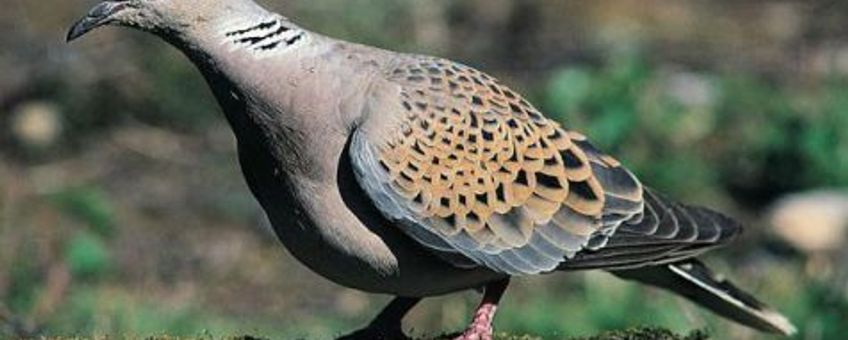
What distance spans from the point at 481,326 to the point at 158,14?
4.49ft

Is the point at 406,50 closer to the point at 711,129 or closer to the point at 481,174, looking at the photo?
the point at 711,129

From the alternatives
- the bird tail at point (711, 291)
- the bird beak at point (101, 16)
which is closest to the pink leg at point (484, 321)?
the bird tail at point (711, 291)

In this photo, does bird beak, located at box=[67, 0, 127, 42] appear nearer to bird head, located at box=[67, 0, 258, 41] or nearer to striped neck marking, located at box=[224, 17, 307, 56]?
bird head, located at box=[67, 0, 258, 41]

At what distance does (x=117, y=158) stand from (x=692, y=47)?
4.08 metres

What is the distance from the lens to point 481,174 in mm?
6508

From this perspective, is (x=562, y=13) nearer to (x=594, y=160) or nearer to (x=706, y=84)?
(x=706, y=84)

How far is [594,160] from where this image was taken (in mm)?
6824

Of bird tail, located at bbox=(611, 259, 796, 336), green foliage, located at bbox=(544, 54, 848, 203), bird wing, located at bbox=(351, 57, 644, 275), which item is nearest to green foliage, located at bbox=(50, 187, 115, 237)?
green foliage, located at bbox=(544, 54, 848, 203)

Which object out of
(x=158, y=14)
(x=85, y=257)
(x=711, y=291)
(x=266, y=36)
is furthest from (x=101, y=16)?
(x=85, y=257)

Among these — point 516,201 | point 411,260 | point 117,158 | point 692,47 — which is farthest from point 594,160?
point 692,47

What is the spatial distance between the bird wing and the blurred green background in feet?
5.24

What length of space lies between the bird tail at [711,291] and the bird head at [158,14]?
1.74 m

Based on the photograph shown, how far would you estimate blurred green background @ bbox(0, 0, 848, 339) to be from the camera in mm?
8867

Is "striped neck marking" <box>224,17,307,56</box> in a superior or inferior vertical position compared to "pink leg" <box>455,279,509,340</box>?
superior
